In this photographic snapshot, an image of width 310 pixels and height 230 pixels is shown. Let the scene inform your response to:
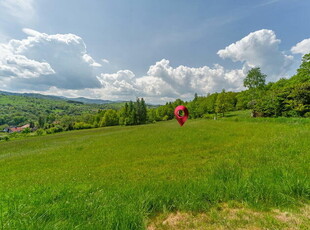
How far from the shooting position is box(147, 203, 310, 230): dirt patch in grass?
288 cm

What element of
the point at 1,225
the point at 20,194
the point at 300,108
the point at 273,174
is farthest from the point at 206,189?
the point at 300,108

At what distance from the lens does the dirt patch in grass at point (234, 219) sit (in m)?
2.88

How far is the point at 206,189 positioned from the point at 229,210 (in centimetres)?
86

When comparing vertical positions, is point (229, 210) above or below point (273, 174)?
below

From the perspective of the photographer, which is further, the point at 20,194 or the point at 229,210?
the point at 20,194

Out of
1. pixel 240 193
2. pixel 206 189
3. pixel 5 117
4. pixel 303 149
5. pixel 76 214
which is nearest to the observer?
pixel 76 214

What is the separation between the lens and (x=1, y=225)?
10.1ft

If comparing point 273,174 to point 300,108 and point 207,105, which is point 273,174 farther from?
point 207,105

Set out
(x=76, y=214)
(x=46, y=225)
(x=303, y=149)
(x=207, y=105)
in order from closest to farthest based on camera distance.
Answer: (x=46, y=225) → (x=76, y=214) → (x=303, y=149) → (x=207, y=105)

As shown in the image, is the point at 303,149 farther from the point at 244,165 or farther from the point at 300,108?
the point at 300,108

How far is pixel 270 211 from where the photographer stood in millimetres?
3291

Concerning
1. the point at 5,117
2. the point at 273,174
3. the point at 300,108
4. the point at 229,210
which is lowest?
the point at 5,117

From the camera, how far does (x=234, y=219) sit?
10.3 ft

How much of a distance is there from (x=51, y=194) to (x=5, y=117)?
903 ft
